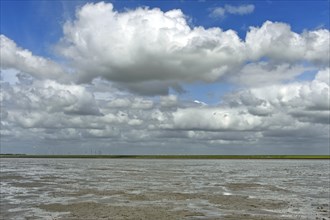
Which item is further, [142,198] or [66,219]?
[142,198]

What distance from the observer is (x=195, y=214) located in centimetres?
2562

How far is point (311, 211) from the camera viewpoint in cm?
2712

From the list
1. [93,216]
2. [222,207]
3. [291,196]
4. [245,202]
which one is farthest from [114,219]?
[291,196]

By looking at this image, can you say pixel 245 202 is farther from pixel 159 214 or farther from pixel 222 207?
pixel 159 214

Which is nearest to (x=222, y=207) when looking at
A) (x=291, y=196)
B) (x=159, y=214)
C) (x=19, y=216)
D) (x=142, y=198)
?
(x=159, y=214)

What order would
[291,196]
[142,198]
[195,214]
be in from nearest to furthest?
[195,214] → [142,198] → [291,196]

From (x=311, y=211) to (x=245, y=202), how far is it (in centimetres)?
602

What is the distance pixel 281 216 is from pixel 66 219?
13.3m

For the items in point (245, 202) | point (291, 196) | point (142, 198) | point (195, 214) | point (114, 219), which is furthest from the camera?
point (291, 196)

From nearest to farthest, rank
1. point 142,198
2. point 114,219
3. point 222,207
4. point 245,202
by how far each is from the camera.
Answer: point 114,219 → point 222,207 → point 245,202 → point 142,198

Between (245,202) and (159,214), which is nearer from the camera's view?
(159,214)

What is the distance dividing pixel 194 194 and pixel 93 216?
14.6 meters

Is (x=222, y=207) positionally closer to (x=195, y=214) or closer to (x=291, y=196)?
(x=195, y=214)

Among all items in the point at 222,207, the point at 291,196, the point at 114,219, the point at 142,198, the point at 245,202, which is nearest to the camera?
the point at 114,219
